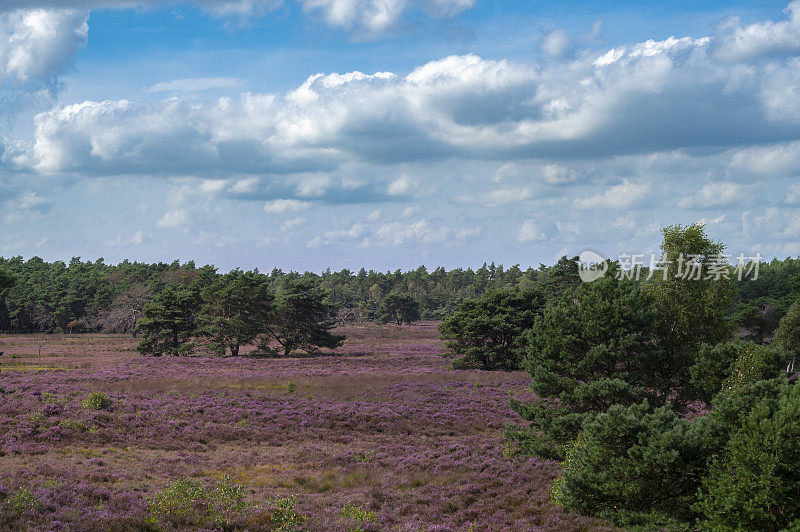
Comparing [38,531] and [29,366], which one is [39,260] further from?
[38,531]

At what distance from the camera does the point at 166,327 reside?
59.7m

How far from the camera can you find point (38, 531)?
12.6 metres

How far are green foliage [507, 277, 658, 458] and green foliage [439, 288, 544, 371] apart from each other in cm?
2483

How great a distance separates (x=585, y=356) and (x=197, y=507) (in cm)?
1468

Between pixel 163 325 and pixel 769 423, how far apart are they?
58.1 meters

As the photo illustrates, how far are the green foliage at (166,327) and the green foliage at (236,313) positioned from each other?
2072mm

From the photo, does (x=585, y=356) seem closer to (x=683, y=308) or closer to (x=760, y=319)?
(x=683, y=308)

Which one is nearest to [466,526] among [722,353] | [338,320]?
[722,353]

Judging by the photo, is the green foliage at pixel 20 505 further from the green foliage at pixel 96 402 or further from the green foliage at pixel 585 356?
the green foliage at pixel 585 356

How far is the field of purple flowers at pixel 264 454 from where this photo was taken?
1506cm

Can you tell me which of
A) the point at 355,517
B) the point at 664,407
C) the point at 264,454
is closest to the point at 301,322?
the point at 264,454

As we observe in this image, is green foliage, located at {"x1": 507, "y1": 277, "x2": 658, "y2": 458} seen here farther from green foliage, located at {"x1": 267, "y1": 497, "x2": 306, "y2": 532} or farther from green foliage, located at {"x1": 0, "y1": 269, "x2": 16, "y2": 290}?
green foliage, located at {"x1": 0, "y1": 269, "x2": 16, "y2": 290}

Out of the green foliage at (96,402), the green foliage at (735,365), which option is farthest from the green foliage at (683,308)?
the green foliage at (96,402)

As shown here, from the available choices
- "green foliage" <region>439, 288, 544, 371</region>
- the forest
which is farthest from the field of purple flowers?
"green foliage" <region>439, 288, 544, 371</region>
